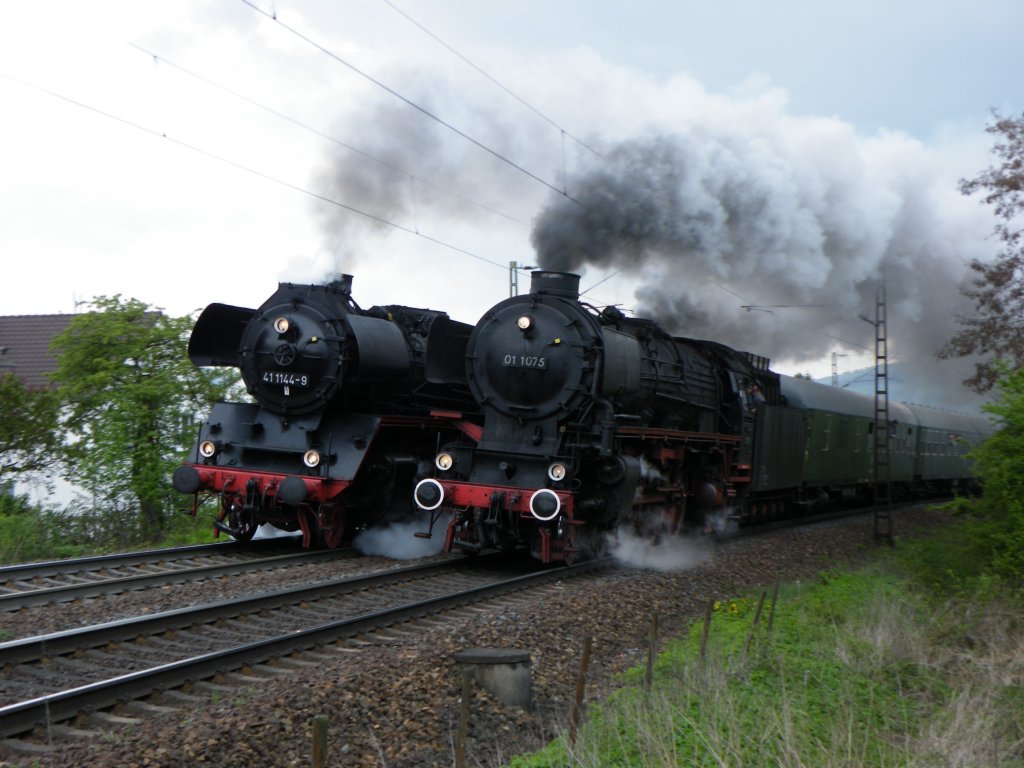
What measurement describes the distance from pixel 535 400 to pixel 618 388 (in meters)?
1.02

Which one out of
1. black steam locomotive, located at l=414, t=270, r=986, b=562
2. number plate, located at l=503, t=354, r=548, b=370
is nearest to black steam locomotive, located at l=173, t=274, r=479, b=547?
black steam locomotive, located at l=414, t=270, r=986, b=562

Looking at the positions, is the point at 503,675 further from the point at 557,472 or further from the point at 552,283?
the point at 552,283

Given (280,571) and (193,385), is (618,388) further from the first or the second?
(193,385)

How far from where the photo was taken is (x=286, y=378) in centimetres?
1223

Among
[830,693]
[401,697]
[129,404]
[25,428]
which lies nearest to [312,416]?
[129,404]

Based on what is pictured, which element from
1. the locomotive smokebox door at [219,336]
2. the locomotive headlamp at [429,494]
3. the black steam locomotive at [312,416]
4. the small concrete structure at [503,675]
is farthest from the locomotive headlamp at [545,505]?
the locomotive smokebox door at [219,336]

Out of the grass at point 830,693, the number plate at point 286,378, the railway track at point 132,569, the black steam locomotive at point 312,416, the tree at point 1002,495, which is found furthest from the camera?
the number plate at point 286,378

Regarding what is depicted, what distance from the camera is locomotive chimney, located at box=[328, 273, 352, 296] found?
12.9m

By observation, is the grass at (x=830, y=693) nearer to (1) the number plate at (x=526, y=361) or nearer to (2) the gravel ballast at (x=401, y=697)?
(2) the gravel ballast at (x=401, y=697)

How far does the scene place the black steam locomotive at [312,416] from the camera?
464 inches

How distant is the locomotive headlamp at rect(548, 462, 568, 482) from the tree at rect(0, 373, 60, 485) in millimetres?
8256

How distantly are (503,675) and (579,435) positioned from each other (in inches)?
205

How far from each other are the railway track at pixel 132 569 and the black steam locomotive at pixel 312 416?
429 millimetres

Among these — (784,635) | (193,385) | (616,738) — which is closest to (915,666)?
(784,635)
